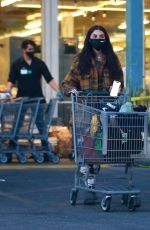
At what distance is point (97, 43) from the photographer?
919cm

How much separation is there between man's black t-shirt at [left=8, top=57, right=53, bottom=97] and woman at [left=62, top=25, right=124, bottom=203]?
4.74 metres

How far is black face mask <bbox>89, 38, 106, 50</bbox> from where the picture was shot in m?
9.19

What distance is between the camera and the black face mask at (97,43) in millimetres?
9188

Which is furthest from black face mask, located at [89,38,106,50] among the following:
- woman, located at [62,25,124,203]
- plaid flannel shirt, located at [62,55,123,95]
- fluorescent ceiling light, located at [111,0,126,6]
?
fluorescent ceiling light, located at [111,0,126,6]

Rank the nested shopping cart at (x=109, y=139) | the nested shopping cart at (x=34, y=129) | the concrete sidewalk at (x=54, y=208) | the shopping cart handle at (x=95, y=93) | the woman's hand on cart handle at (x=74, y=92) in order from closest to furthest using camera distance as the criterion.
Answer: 1. the concrete sidewalk at (x=54, y=208)
2. the nested shopping cart at (x=109, y=139)
3. the woman's hand on cart handle at (x=74, y=92)
4. the shopping cart handle at (x=95, y=93)
5. the nested shopping cart at (x=34, y=129)

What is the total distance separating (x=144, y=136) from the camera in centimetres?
854

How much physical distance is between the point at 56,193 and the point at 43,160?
402 centimetres

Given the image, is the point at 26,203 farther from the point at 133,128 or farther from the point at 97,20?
the point at 97,20

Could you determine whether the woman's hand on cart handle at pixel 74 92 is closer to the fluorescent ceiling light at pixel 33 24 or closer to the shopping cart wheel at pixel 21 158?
the shopping cart wheel at pixel 21 158

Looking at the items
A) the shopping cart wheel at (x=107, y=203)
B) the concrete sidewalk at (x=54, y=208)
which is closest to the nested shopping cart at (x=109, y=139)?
the shopping cart wheel at (x=107, y=203)

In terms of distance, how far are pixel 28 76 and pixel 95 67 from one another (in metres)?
4.90

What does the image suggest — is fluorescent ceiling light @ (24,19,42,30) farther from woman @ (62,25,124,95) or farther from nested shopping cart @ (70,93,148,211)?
nested shopping cart @ (70,93,148,211)

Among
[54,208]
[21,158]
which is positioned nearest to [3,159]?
[21,158]

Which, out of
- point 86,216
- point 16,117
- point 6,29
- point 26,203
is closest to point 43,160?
point 16,117
